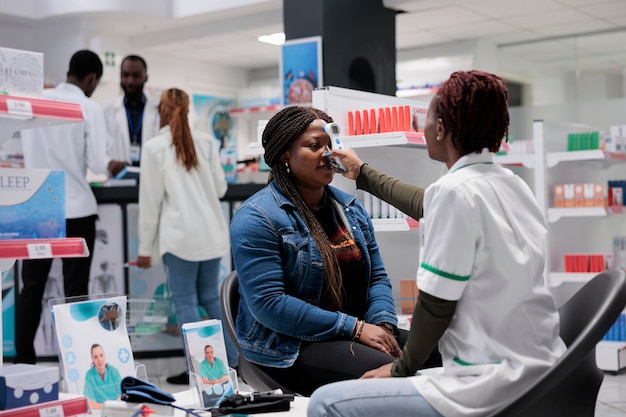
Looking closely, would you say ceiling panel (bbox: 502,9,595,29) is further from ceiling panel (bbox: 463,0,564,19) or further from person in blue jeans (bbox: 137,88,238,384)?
person in blue jeans (bbox: 137,88,238,384)

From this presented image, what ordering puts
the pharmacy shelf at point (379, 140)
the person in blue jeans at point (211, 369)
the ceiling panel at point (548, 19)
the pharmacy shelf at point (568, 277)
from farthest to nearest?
the ceiling panel at point (548, 19) < the pharmacy shelf at point (568, 277) < the pharmacy shelf at point (379, 140) < the person in blue jeans at point (211, 369)

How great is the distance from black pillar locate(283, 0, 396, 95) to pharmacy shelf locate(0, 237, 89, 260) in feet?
15.4

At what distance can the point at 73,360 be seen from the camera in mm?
2486

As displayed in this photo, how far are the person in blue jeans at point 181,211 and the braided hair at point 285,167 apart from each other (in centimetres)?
207

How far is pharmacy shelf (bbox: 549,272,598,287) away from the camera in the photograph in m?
5.55

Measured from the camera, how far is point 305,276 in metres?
2.54

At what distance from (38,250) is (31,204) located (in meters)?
0.14

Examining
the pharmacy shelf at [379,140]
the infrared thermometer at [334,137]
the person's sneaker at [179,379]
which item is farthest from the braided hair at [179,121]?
the infrared thermometer at [334,137]

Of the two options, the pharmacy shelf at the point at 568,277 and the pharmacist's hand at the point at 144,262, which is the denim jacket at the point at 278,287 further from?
the pharmacy shelf at the point at 568,277

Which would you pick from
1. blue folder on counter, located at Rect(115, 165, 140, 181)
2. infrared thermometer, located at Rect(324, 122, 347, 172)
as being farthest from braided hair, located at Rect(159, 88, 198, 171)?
infrared thermometer, located at Rect(324, 122, 347, 172)

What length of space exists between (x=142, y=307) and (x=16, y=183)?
2862 mm

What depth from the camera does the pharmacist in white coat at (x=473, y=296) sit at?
5.66ft

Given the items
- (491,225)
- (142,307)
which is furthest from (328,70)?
(491,225)

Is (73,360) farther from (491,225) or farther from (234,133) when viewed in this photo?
(234,133)
